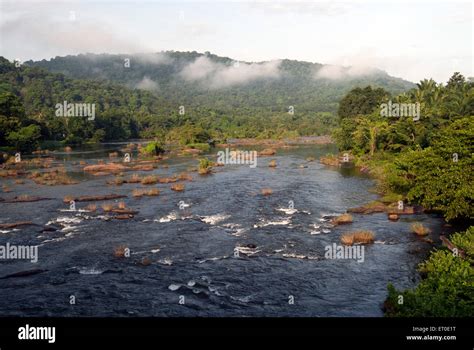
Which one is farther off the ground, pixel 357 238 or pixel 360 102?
pixel 360 102

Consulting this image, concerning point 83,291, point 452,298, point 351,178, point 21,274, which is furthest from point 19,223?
point 351,178

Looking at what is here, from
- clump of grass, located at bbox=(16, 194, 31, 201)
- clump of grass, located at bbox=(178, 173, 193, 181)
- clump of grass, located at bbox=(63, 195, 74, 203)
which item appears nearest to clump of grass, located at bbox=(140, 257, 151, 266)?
clump of grass, located at bbox=(63, 195, 74, 203)

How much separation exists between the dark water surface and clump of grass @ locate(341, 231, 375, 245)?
735mm

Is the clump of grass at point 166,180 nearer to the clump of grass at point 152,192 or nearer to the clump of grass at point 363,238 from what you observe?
the clump of grass at point 152,192

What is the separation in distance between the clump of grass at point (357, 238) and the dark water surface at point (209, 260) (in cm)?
74

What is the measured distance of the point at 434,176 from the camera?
3656cm

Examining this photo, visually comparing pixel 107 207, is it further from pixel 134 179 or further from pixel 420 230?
pixel 420 230

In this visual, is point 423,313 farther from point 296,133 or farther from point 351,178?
point 296,133

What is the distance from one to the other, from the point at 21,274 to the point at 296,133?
14219 cm

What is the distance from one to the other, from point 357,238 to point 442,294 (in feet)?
41.9

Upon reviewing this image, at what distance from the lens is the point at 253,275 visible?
26625mm

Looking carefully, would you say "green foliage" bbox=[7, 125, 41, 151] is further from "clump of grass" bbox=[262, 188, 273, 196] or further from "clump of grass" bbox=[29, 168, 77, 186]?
"clump of grass" bbox=[262, 188, 273, 196]

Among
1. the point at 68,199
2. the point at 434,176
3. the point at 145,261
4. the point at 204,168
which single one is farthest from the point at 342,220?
the point at 204,168

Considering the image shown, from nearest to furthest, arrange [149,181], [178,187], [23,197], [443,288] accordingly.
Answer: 1. [443,288]
2. [23,197]
3. [178,187]
4. [149,181]
